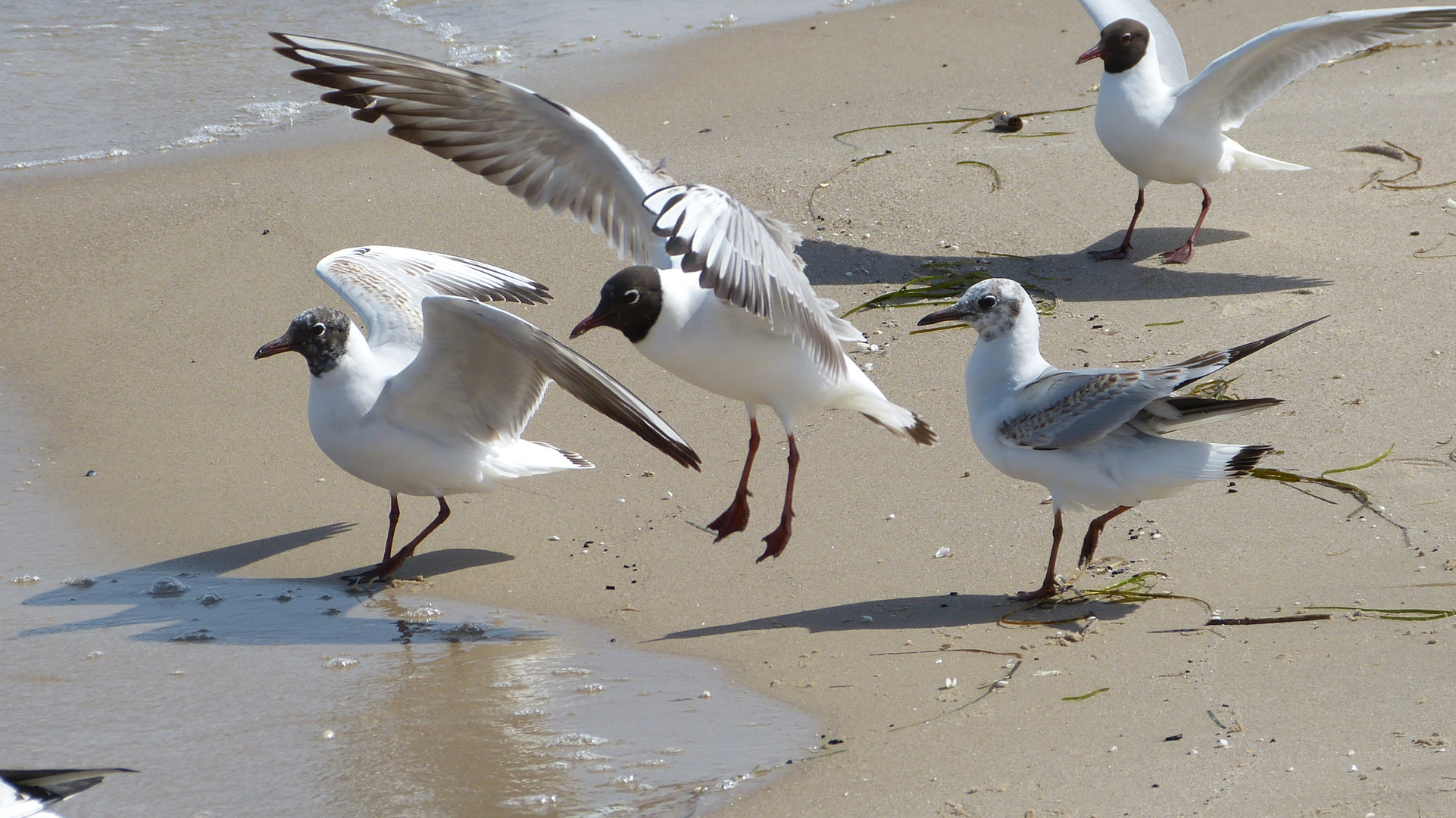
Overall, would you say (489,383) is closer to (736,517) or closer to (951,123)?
(736,517)

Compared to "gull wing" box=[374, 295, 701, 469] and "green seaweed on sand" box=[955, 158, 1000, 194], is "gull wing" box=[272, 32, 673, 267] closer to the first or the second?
"gull wing" box=[374, 295, 701, 469]

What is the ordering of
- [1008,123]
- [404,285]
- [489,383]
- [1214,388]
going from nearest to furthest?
1. [489,383]
2. [1214,388]
3. [404,285]
4. [1008,123]

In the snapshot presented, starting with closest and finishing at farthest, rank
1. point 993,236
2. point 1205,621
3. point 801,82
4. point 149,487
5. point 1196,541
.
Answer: point 1205,621
point 1196,541
point 149,487
point 993,236
point 801,82

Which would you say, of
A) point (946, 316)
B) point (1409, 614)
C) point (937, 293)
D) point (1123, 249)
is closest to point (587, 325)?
point (946, 316)

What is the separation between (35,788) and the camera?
2973 millimetres

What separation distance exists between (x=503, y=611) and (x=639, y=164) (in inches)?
71.7

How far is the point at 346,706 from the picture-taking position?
3.88 meters

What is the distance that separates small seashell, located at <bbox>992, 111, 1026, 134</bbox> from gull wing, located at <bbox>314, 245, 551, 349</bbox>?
11.7 ft

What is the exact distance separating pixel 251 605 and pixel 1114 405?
2867 millimetres

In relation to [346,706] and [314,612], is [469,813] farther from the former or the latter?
[314,612]

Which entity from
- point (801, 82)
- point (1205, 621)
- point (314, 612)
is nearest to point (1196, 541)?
point (1205, 621)

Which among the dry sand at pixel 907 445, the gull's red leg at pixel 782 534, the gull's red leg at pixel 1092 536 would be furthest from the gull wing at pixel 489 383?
the gull's red leg at pixel 1092 536

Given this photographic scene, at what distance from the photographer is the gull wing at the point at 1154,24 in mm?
7496

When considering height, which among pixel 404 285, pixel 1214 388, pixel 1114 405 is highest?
pixel 1114 405
